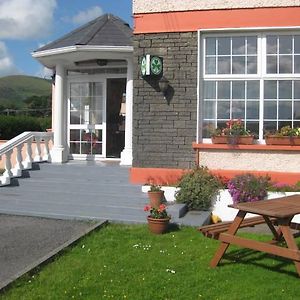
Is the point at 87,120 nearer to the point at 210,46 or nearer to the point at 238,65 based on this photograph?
the point at 210,46

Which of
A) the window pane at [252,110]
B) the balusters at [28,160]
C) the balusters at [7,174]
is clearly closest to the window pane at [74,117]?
the balusters at [28,160]

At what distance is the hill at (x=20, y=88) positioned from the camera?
375 ft

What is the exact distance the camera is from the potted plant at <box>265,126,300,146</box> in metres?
9.52

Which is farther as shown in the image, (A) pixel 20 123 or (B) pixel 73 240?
(A) pixel 20 123

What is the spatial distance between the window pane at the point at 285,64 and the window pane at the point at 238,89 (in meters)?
0.79

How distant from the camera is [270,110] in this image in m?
9.98

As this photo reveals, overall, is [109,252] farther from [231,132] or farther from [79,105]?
[79,105]

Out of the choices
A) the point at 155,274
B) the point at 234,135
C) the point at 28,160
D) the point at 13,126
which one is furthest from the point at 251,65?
the point at 13,126

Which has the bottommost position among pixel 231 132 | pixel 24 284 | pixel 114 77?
pixel 24 284

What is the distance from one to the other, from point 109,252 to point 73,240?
0.68 metres

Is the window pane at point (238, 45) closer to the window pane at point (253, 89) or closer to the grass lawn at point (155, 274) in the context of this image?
the window pane at point (253, 89)

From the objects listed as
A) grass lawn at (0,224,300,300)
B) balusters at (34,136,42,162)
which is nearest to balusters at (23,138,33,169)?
balusters at (34,136,42,162)

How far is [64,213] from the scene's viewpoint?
8969mm

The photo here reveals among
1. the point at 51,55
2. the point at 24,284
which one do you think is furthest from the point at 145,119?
the point at 24,284
